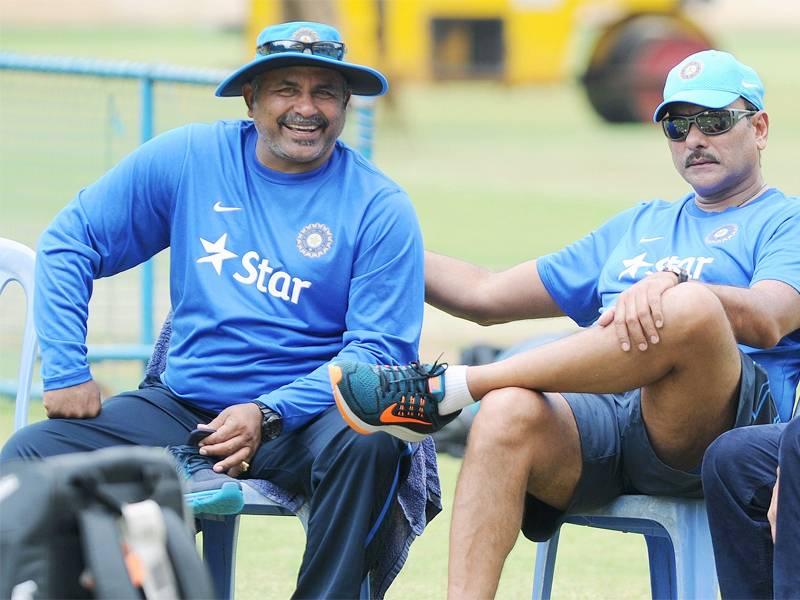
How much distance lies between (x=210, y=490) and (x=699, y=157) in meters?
1.65

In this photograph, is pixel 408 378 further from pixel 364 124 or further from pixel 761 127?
pixel 364 124

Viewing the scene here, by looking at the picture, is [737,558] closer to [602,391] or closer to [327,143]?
[602,391]

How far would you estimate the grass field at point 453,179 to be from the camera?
18.3 ft

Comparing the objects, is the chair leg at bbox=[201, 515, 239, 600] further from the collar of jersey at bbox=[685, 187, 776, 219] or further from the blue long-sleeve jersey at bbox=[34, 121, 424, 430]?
the collar of jersey at bbox=[685, 187, 776, 219]

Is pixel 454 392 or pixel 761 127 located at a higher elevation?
pixel 761 127

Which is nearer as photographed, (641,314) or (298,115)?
(641,314)

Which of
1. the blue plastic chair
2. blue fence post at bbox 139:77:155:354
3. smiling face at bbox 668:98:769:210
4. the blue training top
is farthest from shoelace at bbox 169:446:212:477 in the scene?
blue fence post at bbox 139:77:155:354

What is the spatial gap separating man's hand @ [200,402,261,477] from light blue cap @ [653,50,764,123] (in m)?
1.42

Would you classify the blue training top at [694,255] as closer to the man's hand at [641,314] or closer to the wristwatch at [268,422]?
the man's hand at [641,314]

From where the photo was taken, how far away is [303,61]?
443 cm

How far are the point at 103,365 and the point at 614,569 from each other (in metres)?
3.36

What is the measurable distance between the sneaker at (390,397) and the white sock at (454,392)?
1 cm

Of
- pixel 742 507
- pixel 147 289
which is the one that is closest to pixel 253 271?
pixel 742 507

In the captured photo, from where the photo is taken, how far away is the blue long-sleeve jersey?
14.2 ft
